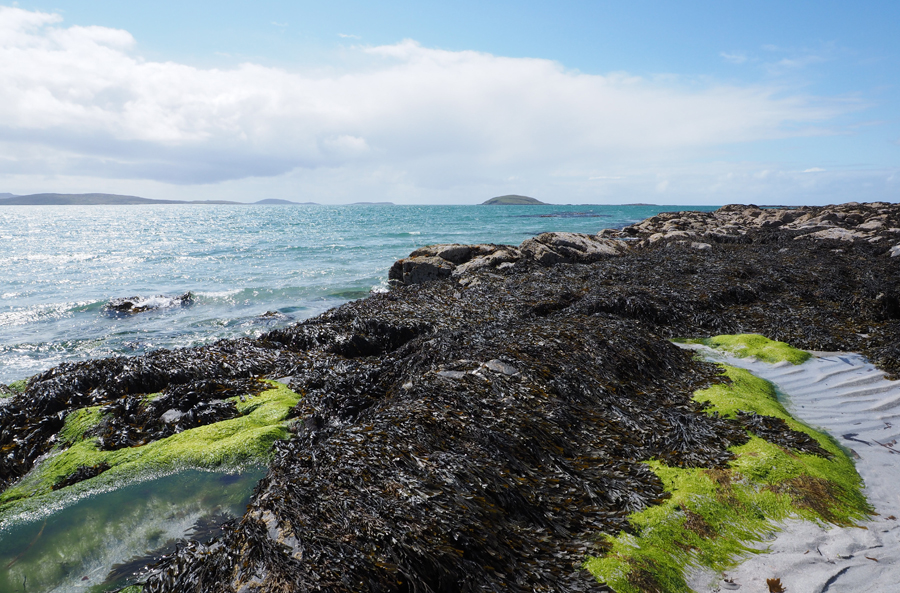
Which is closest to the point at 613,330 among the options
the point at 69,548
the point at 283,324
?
the point at 69,548

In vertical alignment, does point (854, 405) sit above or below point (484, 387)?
below

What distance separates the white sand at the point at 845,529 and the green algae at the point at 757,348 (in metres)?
0.42

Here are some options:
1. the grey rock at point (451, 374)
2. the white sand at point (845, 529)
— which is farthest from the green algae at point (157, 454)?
the white sand at point (845, 529)

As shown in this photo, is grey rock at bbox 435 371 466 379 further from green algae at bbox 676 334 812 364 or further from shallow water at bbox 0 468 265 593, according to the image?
green algae at bbox 676 334 812 364

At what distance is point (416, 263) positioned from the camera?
1530cm

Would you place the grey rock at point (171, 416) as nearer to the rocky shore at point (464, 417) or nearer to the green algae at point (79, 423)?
the rocky shore at point (464, 417)

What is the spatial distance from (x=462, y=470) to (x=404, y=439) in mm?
588

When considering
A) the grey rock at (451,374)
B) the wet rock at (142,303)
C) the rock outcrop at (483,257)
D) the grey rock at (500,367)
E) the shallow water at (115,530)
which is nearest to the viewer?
the shallow water at (115,530)

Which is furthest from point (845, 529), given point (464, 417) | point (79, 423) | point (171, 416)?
point (79, 423)

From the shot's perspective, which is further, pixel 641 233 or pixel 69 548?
pixel 641 233

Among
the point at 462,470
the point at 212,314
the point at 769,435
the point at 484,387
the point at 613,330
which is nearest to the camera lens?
the point at 462,470

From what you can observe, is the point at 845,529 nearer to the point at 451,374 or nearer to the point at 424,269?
the point at 451,374

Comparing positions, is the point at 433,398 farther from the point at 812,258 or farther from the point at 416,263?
the point at 812,258

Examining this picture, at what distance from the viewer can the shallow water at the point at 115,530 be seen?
3.27 metres
